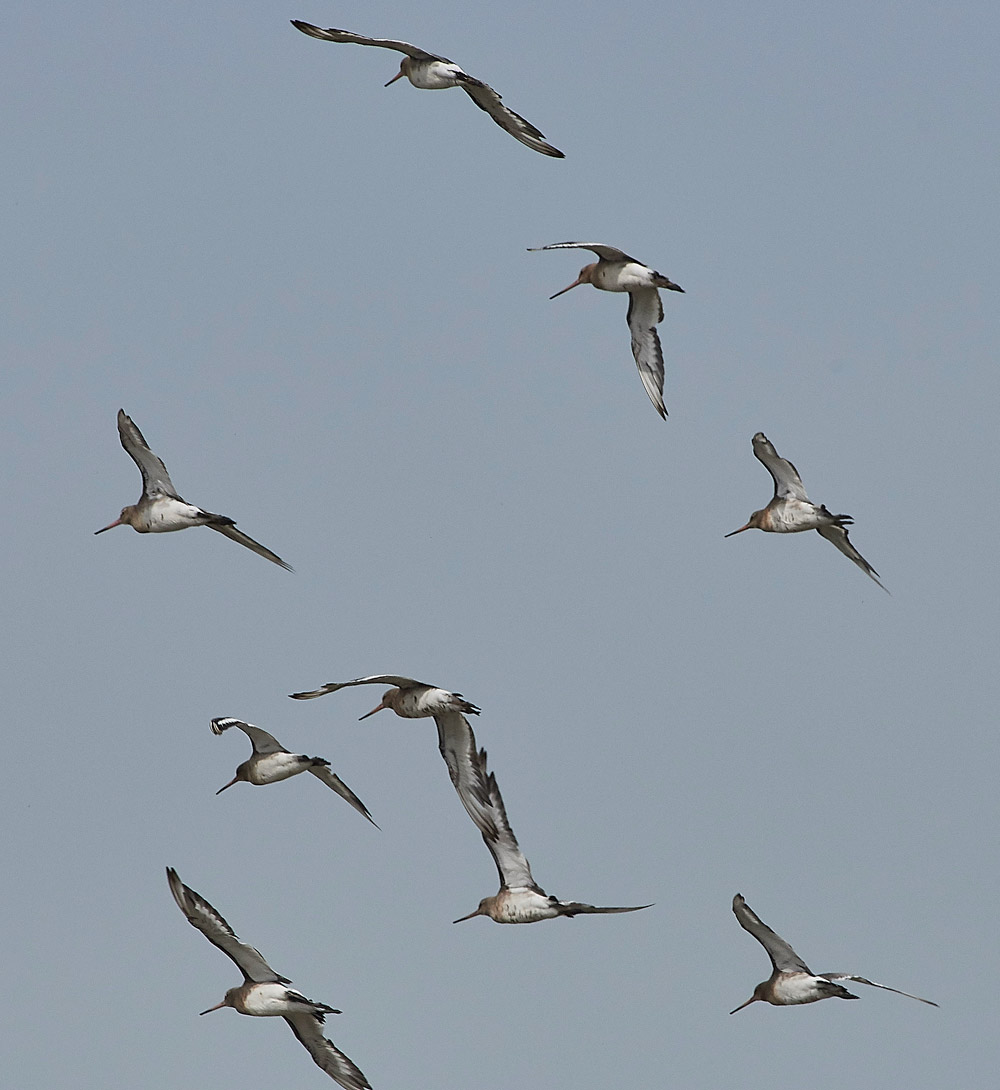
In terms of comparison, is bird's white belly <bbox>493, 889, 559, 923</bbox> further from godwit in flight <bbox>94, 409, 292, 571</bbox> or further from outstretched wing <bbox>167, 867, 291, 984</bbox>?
godwit in flight <bbox>94, 409, 292, 571</bbox>

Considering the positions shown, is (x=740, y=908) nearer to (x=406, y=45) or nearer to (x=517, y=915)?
(x=517, y=915)

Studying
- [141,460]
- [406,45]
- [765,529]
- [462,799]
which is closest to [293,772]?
[462,799]

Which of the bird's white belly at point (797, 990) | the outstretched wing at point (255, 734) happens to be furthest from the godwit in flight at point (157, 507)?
the bird's white belly at point (797, 990)

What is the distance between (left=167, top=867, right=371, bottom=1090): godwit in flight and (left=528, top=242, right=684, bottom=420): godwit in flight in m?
9.60

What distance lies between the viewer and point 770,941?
29344 millimetres

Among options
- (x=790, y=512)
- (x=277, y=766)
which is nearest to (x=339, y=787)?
(x=277, y=766)

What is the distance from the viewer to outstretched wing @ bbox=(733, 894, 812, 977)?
28547 millimetres

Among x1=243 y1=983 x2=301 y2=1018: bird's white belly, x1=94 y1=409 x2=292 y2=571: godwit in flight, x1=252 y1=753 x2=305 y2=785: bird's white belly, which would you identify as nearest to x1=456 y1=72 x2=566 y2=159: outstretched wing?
x1=94 y1=409 x2=292 y2=571: godwit in flight

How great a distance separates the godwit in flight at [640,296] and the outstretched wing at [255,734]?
7.32 meters

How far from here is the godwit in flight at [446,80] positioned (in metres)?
25.9

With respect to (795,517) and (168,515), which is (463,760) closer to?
(168,515)

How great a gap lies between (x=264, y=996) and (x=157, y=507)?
7104mm

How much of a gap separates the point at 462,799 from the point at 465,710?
81.7 inches

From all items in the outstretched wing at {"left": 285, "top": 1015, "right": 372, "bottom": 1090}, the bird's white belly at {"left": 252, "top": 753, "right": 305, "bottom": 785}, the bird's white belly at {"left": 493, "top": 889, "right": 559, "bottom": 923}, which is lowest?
the outstretched wing at {"left": 285, "top": 1015, "right": 372, "bottom": 1090}
